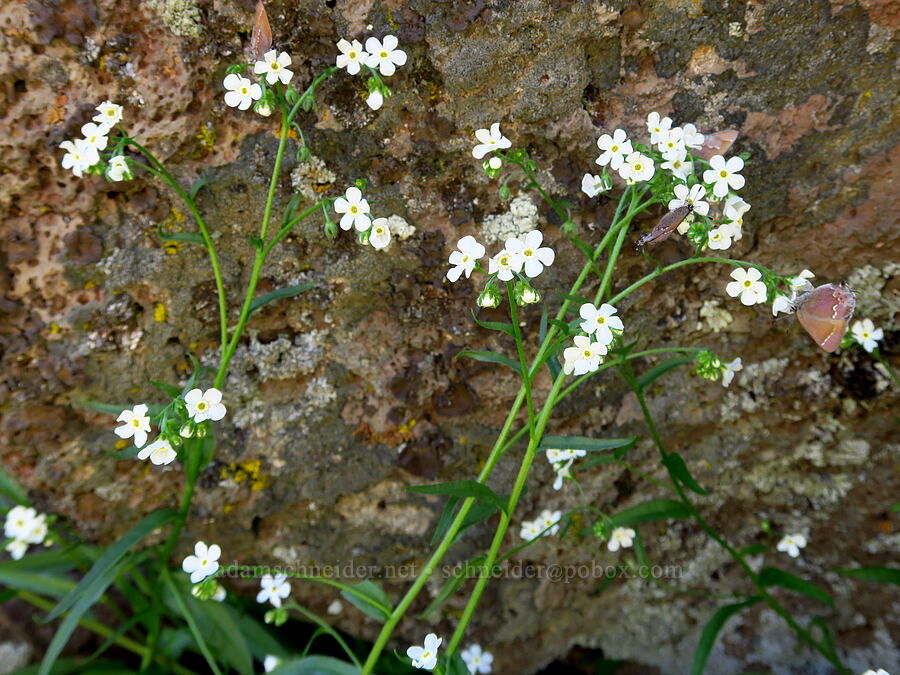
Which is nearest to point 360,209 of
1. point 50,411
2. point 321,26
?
point 321,26

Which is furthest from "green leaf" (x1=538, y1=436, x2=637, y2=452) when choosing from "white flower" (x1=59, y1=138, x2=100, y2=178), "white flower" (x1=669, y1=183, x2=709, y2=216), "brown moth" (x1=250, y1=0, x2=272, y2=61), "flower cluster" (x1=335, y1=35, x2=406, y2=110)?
"white flower" (x1=59, y1=138, x2=100, y2=178)

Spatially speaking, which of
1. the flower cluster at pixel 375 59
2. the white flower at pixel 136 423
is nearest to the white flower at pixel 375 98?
the flower cluster at pixel 375 59

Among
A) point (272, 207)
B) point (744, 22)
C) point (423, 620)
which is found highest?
point (744, 22)

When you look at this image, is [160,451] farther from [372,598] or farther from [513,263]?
[513,263]

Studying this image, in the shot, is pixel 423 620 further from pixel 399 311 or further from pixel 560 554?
pixel 399 311

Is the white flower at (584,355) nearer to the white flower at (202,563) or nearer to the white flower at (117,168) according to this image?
the white flower at (202,563)

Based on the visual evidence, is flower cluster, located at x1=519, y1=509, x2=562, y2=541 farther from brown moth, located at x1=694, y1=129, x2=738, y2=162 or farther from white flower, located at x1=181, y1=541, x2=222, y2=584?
brown moth, located at x1=694, y1=129, x2=738, y2=162

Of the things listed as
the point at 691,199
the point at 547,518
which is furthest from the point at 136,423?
the point at 691,199
